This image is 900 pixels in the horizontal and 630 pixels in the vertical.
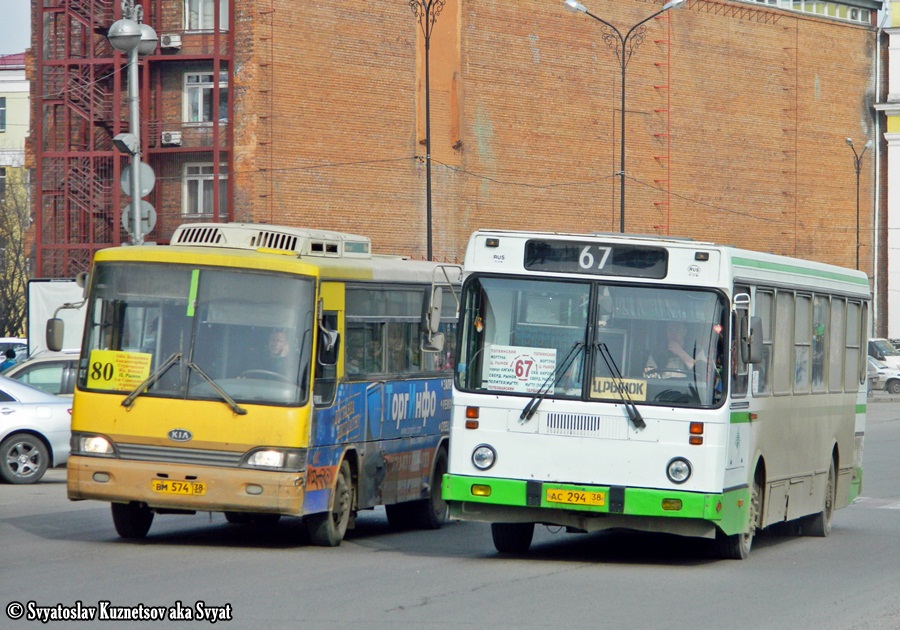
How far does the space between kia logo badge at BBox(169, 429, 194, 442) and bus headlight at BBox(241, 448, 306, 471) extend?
1.64 ft

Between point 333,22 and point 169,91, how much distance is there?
5902mm

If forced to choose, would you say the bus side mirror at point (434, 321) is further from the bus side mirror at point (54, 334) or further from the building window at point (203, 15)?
the building window at point (203, 15)

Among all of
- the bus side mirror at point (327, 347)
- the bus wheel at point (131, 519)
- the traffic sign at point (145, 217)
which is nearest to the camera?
the bus side mirror at point (327, 347)

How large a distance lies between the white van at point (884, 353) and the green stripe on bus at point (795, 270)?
40.3 meters

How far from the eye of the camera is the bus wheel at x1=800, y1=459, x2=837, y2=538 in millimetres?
15602

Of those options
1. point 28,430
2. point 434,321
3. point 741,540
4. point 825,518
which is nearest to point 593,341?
point 434,321

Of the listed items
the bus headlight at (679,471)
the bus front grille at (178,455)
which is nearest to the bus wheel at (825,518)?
the bus headlight at (679,471)

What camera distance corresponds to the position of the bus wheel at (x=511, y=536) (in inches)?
516

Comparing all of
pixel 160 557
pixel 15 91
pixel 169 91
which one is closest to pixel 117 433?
pixel 160 557

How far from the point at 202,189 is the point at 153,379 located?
122ft

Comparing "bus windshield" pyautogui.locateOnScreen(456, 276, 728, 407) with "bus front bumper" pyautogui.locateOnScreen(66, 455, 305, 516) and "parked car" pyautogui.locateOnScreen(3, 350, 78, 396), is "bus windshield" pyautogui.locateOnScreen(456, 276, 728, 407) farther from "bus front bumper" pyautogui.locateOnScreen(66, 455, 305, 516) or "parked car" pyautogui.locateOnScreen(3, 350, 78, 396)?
"parked car" pyautogui.locateOnScreen(3, 350, 78, 396)

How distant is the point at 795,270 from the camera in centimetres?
1407

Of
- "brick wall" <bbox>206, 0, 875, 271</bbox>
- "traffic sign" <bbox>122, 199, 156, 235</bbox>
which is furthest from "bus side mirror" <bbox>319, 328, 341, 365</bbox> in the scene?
"brick wall" <bbox>206, 0, 875, 271</bbox>

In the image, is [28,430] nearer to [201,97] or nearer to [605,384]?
[605,384]
